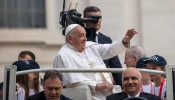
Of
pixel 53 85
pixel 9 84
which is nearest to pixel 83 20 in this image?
pixel 53 85

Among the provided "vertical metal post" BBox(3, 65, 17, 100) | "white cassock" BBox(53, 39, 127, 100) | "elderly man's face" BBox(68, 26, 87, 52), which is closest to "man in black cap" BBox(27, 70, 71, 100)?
"vertical metal post" BBox(3, 65, 17, 100)

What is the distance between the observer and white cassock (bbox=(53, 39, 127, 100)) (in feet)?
30.6

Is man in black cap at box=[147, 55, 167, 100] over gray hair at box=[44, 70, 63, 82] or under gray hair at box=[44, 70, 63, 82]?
under

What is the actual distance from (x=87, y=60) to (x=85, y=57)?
0.19ft

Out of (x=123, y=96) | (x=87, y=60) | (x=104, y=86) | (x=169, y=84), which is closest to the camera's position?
(x=169, y=84)

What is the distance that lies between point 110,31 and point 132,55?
5953 millimetres

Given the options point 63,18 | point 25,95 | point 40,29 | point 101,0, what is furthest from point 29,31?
point 25,95

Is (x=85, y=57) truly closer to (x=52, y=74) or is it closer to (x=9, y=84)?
(x=52, y=74)

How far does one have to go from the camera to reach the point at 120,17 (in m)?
16.3

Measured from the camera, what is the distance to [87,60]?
383 inches

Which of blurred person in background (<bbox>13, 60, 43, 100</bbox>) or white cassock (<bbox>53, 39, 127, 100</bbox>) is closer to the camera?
blurred person in background (<bbox>13, 60, 43, 100</bbox>)

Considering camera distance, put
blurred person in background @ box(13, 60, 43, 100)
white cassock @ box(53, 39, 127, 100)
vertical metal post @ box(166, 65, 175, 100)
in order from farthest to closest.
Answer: white cassock @ box(53, 39, 127, 100) → blurred person in background @ box(13, 60, 43, 100) → vertical metal post @ box(166, 65, 175, 100)

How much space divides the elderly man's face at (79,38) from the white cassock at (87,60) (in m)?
0.08

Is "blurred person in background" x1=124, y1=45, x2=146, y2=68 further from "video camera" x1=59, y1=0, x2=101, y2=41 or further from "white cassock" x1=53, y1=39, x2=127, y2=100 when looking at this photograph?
"video camera" x1=59, y1=0, x2=101, y2=41
